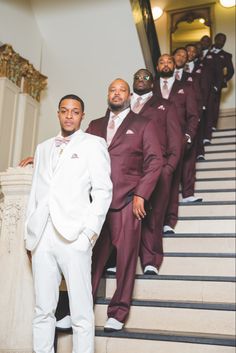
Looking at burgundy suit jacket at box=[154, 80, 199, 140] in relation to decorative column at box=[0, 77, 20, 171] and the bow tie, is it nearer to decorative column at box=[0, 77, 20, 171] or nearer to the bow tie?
the bow tie

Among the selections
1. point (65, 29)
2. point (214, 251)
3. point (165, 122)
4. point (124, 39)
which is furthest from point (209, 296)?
point (65, 29)

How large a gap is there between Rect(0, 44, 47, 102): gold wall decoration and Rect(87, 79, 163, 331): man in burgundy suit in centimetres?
249

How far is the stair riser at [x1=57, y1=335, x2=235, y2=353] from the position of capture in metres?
2.08

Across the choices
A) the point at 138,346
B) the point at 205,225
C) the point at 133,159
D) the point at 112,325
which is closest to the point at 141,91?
the point at 133,159

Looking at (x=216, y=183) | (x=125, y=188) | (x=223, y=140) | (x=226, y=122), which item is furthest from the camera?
(x=226, y=122)

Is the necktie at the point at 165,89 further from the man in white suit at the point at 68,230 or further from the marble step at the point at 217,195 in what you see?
the man in white suit at the point at 68,230

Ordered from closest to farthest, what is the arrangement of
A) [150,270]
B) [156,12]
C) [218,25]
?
[150,270] → [218,25] → [156,12]

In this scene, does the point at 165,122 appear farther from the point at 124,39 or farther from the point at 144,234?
the point at 124,39

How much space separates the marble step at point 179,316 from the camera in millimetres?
2320

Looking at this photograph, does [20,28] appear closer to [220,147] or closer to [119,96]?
[119,96]

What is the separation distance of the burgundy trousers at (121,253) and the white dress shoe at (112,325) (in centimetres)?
2

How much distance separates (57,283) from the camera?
6.72ft

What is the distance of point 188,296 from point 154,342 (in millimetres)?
503

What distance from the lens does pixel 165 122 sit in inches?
128
